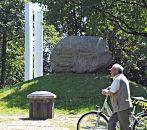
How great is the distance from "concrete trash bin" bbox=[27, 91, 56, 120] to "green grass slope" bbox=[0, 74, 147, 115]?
1.97 m

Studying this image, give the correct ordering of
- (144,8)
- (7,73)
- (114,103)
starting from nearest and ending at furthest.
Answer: (114,103)
(144,8)
(7,73)

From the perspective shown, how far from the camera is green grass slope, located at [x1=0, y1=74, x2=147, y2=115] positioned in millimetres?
16656

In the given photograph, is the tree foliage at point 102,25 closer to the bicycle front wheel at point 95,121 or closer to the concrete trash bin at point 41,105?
the concrete trash bin at point 41,105

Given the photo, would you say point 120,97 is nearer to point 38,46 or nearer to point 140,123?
point 140,123

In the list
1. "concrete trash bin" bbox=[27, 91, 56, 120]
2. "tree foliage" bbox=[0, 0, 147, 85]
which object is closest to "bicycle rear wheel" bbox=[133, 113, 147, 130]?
"concrete trash bin" bbox=[27, 91, 56, 120]

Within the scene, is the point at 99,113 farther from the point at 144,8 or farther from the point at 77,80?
the point at 144,8

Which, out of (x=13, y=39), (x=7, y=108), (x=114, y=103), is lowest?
(x=7, y=108)

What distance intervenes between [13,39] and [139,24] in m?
16.3

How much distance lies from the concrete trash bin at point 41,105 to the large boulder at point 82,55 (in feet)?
25.3

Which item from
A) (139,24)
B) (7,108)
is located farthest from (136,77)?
(7,108)

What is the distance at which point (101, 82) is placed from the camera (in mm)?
19891

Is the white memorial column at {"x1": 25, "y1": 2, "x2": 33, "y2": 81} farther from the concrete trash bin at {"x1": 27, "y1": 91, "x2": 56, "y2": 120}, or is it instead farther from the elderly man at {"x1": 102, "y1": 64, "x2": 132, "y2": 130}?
the elderly man at {"x1": 102, "y1": 64, "x2": 132, "y2": 130}

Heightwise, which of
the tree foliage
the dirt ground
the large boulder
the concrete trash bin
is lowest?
the dirt ground

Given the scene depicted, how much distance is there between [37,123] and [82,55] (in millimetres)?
9370
